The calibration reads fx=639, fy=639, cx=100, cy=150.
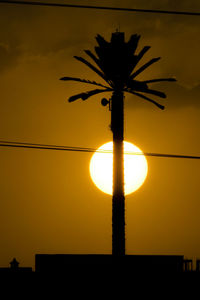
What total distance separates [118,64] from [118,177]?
21.8ft

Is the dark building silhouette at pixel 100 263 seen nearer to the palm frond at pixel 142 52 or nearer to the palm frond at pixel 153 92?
the palm frond at pixel 153 92

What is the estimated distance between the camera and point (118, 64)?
37438 mm

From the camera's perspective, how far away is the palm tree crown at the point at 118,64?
37344 mm

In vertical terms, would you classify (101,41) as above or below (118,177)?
above

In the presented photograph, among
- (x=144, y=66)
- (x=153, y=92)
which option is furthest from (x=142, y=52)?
(x=153, y=92)

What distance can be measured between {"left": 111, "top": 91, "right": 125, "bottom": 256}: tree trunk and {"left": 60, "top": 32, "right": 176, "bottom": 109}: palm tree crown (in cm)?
77

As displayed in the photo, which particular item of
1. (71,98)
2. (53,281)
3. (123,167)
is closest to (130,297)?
(53,281)

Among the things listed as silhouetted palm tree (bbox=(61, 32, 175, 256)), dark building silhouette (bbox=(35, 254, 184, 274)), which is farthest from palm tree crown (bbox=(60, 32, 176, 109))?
dark building silhouette (bbox=(35, 254, 184, 274))

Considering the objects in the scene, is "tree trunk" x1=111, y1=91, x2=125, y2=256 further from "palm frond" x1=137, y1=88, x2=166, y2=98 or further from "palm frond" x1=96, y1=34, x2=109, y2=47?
"palm frond" x1=96, y1=34, x2=109, y2=47

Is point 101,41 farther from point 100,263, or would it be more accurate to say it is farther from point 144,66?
point 100,263

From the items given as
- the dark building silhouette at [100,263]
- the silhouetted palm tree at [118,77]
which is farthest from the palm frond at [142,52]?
the dark building silhouette at [100,263]

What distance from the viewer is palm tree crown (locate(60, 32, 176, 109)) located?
1470 inches

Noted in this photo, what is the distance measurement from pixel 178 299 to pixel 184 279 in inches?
44.4

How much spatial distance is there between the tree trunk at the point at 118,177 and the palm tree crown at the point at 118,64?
0.77 metres
